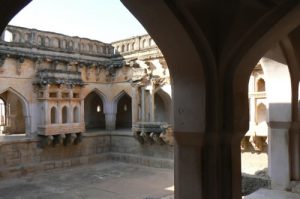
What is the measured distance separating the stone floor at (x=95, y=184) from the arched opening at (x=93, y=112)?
4.73m

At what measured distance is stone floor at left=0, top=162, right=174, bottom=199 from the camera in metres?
10.2

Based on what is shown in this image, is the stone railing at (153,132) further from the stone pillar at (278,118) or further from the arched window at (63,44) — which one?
the stone pillar at (278,118)

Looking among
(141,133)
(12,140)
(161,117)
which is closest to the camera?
(12,140)

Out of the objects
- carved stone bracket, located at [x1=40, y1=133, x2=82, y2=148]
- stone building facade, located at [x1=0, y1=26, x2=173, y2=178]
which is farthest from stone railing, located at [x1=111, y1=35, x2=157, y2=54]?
carved stone bracket, located at [x1=40, y1=133, x2=82, y2=148]

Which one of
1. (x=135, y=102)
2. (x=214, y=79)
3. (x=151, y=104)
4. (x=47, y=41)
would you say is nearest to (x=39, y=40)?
(x=47, y=41)

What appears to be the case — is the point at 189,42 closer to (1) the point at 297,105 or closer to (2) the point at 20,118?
(1) the point at 297,105

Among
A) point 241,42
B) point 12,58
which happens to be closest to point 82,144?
point 12,58

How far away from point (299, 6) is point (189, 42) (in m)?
1.09

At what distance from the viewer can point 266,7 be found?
10.6ft

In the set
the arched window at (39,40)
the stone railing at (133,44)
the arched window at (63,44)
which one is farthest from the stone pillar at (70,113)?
the stone railing at (133,44)

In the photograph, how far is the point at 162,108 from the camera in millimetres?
16891

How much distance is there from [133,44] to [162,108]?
12.1ft

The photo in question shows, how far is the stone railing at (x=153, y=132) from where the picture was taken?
43.4 ft

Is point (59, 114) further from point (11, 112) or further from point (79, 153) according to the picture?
point (11, 112)
